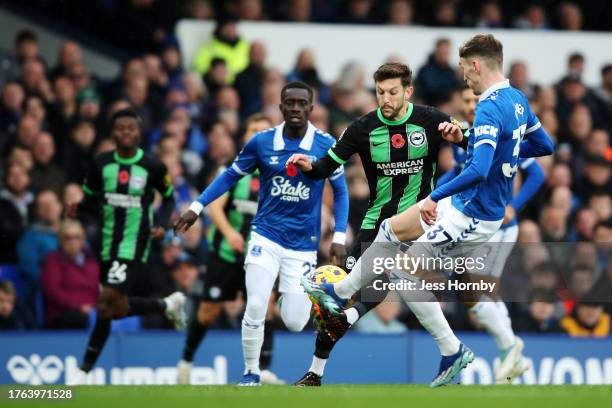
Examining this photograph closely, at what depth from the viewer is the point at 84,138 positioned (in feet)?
49.3

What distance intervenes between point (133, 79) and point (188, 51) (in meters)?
1.48

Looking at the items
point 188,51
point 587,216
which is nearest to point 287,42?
point 188,51

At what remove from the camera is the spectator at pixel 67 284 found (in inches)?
535

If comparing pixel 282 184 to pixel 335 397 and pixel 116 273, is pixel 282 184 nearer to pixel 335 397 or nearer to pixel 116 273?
pixel 116 273

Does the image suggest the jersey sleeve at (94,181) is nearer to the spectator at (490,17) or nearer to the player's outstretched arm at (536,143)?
the player's outstretched arm at (536,143)

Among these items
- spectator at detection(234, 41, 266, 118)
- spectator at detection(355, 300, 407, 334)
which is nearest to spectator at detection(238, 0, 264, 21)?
spectator at detection(234, 41, 266, 118)

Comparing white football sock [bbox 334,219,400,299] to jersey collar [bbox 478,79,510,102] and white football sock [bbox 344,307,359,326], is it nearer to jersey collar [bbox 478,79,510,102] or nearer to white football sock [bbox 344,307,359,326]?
white football sock [bbox 344,307,359,326]

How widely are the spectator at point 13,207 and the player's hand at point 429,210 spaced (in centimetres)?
650

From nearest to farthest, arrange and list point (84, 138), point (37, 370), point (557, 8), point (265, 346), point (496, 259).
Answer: point (496, 259) < point (265, 346) < point (37, 370) < point (84, 138) < point (557, 8)

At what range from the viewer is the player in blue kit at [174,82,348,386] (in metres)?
10.4

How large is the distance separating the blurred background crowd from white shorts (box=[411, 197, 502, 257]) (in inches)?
168

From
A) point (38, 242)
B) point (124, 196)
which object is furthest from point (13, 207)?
point (124, 196)

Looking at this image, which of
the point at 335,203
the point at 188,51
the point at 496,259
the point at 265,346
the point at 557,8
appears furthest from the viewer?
the point at 557,8

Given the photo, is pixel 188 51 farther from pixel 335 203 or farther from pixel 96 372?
pixel 335 203
